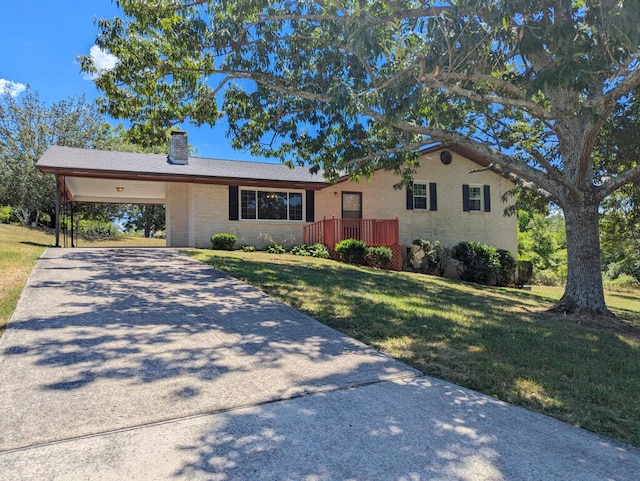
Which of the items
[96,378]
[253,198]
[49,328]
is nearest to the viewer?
[96,378]

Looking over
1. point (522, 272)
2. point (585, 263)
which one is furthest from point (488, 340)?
point (522, 272)

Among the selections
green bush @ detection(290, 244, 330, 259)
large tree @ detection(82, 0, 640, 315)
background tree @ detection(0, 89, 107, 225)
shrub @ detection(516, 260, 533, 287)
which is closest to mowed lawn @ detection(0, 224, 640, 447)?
large tree @ detection(82, 0, 640, 315)

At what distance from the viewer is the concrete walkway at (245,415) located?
258 cm

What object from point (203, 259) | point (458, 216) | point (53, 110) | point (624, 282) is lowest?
point (624, 282)

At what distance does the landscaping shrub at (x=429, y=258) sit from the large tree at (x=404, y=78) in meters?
5.79

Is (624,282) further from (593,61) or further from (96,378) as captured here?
(96,378)

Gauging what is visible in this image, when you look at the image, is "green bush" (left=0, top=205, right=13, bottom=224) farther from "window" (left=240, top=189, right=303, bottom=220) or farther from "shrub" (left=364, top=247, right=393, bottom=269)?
"shrub" (left=364, top=247, right=393, bottom=269)

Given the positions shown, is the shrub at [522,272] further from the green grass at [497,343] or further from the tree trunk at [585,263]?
the tree trunk at [585,263]

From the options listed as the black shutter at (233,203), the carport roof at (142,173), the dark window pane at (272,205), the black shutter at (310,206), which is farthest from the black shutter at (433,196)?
the black shutter at (233,203)

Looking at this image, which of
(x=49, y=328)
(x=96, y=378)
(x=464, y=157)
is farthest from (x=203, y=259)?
(x=464, y=157)

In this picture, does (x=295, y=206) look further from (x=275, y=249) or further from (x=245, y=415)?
(x=245, y=415)

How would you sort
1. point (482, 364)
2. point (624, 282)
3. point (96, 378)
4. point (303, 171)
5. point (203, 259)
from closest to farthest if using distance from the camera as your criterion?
point (96, 378)
point (482, 364)
point (203, 259)
point (303, 171)
point (624, 282)

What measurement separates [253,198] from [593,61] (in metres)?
13.5

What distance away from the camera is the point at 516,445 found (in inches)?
115
